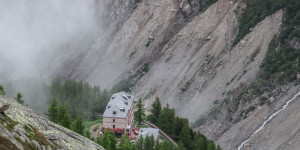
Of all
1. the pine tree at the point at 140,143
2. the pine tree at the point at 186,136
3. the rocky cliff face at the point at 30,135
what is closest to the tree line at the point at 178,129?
the pine tree at the point at 186,136

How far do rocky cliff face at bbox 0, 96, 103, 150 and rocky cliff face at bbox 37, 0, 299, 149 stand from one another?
132ft

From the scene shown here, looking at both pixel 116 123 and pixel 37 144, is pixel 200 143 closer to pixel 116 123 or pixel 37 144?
pixel 116 123

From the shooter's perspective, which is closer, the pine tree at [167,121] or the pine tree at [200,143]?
the pine tree at [200,143]

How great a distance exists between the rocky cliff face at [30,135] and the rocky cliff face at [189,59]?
40292mm

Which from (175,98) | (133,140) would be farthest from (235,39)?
(133,140)

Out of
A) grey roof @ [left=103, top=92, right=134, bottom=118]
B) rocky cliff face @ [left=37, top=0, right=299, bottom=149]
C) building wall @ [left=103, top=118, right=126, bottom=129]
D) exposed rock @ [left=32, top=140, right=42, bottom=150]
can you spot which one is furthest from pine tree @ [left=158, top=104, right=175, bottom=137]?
exposed rock @ [left=32, top=140, right=42, bottom=150]

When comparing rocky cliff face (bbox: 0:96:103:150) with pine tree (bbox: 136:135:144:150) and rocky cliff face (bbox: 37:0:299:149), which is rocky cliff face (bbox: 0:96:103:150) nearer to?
pine tree (bbox: 136:135:144:150)

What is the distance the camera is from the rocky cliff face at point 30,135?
16.8m

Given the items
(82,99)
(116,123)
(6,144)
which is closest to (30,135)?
(6,144)

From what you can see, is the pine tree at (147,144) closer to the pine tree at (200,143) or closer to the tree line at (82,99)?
the pine tree at (200,143)

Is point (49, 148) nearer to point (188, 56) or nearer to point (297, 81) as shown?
point (297, 81)

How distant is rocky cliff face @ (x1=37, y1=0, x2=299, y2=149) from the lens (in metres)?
64.4

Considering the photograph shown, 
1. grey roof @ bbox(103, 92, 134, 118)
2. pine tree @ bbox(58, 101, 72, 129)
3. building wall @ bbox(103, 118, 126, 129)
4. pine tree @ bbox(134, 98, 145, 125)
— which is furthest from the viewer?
pine tree @ bbox(134, 98, 145, 125)

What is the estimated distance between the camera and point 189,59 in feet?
291
